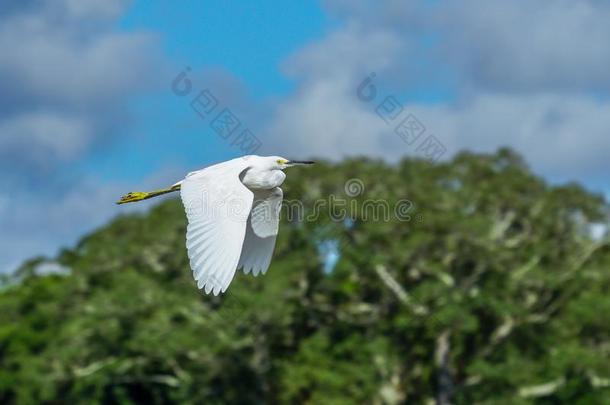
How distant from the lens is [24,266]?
33906 millimetres

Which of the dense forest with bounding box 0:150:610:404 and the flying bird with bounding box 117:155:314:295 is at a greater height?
the dense forest with bounding box 0:150:610:404

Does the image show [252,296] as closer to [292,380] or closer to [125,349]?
[292,380]

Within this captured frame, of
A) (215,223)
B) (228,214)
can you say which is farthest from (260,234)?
(215,223)

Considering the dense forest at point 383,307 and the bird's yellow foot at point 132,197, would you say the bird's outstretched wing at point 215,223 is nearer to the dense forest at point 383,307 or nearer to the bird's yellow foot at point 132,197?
the bird's yellow foot at point 132,197

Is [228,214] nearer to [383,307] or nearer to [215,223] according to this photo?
[215,223]

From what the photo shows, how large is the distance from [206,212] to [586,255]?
771 inches

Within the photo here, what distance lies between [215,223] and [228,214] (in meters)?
0.20

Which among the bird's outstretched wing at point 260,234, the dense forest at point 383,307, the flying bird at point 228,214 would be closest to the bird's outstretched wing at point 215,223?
the flying bird at point 228,214

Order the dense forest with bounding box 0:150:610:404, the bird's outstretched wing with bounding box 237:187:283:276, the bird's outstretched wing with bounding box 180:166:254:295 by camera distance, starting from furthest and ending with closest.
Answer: the dense forest with bounding box 0:150:610:404 → the bird's outstretched wing with bounding box 237:187:283:276 → the bird's outstretched wing with bounding box 180:166:254:295

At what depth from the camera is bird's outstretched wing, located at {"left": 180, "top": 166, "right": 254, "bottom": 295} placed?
8.66 meters

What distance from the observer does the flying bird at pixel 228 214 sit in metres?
8.74

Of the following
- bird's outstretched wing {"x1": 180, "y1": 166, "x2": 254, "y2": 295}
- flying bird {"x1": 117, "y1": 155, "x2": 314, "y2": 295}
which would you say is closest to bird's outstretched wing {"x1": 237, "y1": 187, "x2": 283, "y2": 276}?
flying bird {"x1": 117, "y1": 155, "x2": 314, "y2": 295}

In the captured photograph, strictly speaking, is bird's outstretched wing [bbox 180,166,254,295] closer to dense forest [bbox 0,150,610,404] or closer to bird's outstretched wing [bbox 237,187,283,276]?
bird's outstretched wing [bbox 237,187,283,276]

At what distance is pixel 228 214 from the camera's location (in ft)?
30.6
